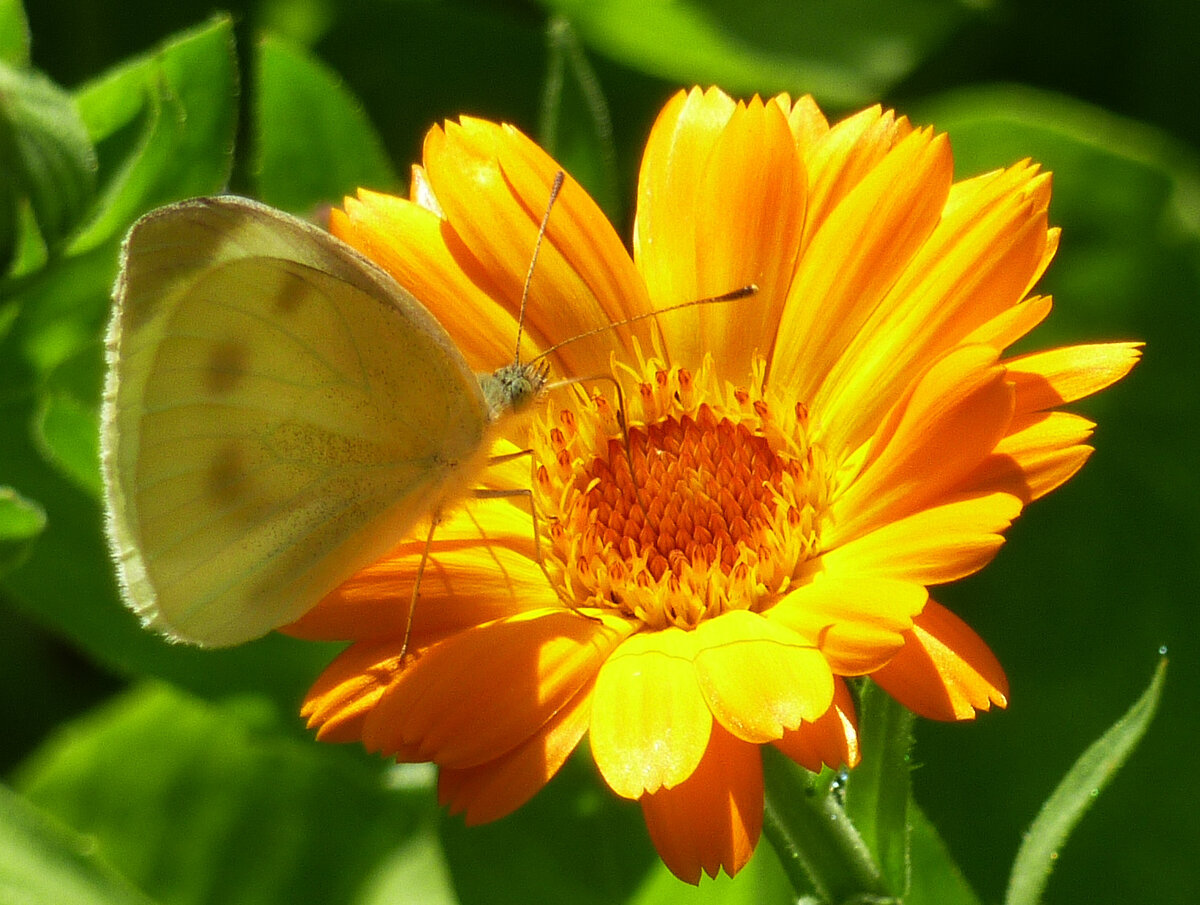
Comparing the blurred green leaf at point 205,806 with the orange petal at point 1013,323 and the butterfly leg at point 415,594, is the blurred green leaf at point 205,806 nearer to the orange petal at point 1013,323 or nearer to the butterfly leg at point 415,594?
the butterfly leg at point 415,594

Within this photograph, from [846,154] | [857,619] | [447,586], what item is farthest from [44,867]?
[846,154]

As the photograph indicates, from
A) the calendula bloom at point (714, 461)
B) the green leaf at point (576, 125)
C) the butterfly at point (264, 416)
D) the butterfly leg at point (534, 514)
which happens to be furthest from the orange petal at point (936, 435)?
the green leaf at point (576, 125)

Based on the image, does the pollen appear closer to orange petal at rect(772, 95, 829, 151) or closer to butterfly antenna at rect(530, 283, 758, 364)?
butterfly antenna at rect(530, 283, 758, 364)

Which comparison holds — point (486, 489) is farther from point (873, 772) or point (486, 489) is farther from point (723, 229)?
point (873, 772)

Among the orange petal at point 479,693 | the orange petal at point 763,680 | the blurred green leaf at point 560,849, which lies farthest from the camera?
the blurred green leaf at point 560,849

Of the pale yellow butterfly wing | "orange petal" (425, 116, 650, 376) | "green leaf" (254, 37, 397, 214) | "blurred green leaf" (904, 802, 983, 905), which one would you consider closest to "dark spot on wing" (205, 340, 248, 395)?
the pale yellow butterfly wing
